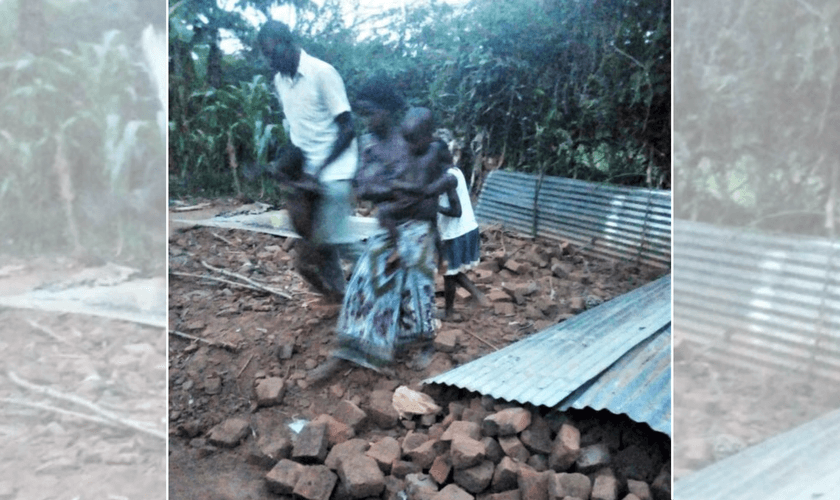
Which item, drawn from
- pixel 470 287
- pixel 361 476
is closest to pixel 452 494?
pixel 361 476

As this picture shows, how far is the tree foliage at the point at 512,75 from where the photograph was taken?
235cm

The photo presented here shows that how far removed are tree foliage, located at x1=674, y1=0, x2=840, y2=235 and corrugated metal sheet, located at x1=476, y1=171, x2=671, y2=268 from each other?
0.41 ft

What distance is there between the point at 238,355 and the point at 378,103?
89 cm

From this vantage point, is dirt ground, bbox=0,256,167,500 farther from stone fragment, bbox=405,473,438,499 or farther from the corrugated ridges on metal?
the corrugated ridges on metal

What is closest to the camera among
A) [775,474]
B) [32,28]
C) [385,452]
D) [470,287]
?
[32,28]

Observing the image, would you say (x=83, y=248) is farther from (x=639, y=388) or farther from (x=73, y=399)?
(x=639, y=388)

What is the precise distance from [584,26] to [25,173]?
1.78 meters

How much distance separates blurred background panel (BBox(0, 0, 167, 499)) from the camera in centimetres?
232

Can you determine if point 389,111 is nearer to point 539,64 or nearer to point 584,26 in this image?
point 539,64

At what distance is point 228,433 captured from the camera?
94.0 inches

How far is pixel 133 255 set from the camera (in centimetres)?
238

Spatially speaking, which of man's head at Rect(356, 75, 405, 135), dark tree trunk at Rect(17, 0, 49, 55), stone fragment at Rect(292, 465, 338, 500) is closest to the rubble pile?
stone fragment at Rect(292, 465, 338, 500)

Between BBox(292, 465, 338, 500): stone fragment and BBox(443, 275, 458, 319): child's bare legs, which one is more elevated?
BBox(443, 275, 458, 319): child's bare legs

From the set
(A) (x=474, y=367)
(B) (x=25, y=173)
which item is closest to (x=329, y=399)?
(A) (x=474, y=367)
